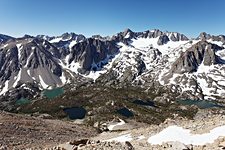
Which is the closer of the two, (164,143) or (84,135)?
(164,143)

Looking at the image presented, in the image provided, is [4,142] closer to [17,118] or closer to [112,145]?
[17,118]

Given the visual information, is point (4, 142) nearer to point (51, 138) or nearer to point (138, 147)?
point (51, 138)

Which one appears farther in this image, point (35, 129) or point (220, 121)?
point (35, 129)

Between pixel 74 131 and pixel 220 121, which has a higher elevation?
pixel 220 121

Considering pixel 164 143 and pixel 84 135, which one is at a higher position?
pixel 164 143

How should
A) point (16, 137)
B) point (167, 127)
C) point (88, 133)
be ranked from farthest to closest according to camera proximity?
1. point (88, 133)
2. point (16, 137)
3. point (167, 127)

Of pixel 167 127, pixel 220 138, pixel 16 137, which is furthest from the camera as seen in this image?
pixel 16 137

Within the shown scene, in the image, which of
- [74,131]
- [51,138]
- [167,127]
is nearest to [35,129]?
[51,138]

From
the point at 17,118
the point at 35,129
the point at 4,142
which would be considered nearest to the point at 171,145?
the point at 4,142

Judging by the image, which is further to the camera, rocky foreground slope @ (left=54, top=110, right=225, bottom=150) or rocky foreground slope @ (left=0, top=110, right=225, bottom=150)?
rocky foreground slope @ (left=0, top=110, right=225, bottom=150)

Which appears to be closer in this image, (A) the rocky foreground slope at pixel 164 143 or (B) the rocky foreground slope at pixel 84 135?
(A) the rocky foreground slope at pixel 164 143
